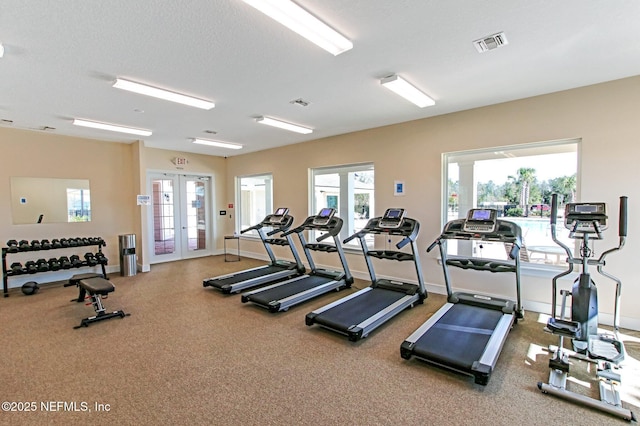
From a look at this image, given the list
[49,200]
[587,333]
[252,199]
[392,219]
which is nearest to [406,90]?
[392,219]

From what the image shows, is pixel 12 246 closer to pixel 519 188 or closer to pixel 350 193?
pixel 350 193

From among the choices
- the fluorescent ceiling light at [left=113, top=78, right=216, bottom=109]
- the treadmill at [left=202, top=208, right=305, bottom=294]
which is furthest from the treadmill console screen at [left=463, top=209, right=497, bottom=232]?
the fluorescent ceiling light at [left=113, top=78, right=216, bottom=109]

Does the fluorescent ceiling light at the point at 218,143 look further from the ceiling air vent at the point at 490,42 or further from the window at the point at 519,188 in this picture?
the ceiling air vent at the point at 490,42

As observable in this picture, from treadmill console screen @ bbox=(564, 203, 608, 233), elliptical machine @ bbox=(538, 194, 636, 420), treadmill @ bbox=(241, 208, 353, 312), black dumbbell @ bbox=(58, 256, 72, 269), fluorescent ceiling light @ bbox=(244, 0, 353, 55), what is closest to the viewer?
fluorescent ceiling light @ bbox=(244, 0, 353, 55)

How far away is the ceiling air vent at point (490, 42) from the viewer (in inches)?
102

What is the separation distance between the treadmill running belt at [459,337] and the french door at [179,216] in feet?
22.7

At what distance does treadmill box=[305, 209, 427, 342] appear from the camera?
350cm

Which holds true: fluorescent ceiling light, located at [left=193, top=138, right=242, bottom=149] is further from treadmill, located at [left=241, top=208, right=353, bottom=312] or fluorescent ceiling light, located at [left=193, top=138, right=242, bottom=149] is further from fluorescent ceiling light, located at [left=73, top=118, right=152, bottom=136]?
treadmill, located at [left=241, top=208, right=353, bottom=312]

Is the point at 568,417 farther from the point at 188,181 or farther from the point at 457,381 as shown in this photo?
the point at 188,181

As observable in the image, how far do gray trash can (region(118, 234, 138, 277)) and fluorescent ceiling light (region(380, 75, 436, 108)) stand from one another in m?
6.08

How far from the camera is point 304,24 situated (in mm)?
2318

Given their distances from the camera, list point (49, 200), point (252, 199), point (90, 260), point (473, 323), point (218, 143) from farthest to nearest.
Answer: point (252, 199) < point (218, 143) < point (49, 200) < point (90, 260) < point (473, 323)

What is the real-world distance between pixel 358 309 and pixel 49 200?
6.41m

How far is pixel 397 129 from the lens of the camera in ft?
17.6
